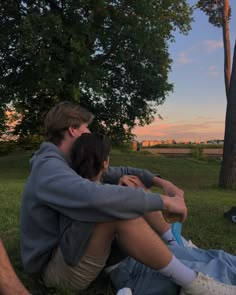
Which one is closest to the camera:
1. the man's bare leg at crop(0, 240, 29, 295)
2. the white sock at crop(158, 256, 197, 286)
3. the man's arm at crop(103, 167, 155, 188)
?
the man's bare leg at crop(0, 240, 29, 295)

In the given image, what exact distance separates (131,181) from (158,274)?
2.78 ft

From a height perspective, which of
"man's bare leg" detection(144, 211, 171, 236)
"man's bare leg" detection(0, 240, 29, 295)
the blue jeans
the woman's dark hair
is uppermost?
the woman's dark hair

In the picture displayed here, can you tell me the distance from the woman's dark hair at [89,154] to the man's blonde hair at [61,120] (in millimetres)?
194

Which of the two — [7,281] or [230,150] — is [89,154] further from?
[230,150]

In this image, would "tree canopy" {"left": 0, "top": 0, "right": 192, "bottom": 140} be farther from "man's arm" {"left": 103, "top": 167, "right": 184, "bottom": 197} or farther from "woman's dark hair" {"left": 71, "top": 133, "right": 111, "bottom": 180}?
"woman's dark hair" {"left": 71, "top": 133, "right": 111, "bottom": 180}

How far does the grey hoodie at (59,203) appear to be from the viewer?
2650mm

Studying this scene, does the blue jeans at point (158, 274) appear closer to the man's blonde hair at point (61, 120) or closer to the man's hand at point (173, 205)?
the man's hand at point (173, 205)

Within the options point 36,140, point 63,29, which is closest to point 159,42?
point 63,29

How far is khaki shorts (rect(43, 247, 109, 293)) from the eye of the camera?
9.52 ft

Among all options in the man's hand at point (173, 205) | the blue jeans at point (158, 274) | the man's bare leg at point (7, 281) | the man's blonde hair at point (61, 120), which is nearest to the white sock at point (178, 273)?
the blue jeans at point (158, 274)

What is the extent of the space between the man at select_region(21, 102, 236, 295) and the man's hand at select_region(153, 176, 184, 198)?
39cm

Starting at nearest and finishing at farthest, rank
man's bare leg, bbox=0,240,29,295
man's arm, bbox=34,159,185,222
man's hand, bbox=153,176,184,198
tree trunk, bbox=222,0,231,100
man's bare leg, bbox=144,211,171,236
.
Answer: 1. man's bare leg, bbox=0,240,29,295
2. man's arm, bbox=34,159,185,222
3. man's bare leg, bbox=144,211,171,236
4. man's hand, bbox=153,176,184,198
5. tree trunk, bbox=222,0,231,100

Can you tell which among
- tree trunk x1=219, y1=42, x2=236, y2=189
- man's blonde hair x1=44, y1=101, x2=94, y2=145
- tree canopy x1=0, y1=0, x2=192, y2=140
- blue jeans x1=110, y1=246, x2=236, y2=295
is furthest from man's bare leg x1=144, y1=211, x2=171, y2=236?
tree canopy x1=0, y1=0, x2=192, y2=140

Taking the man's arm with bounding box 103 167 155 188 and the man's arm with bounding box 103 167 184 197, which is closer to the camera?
the man's arm with bounding box 103 167 184 197
